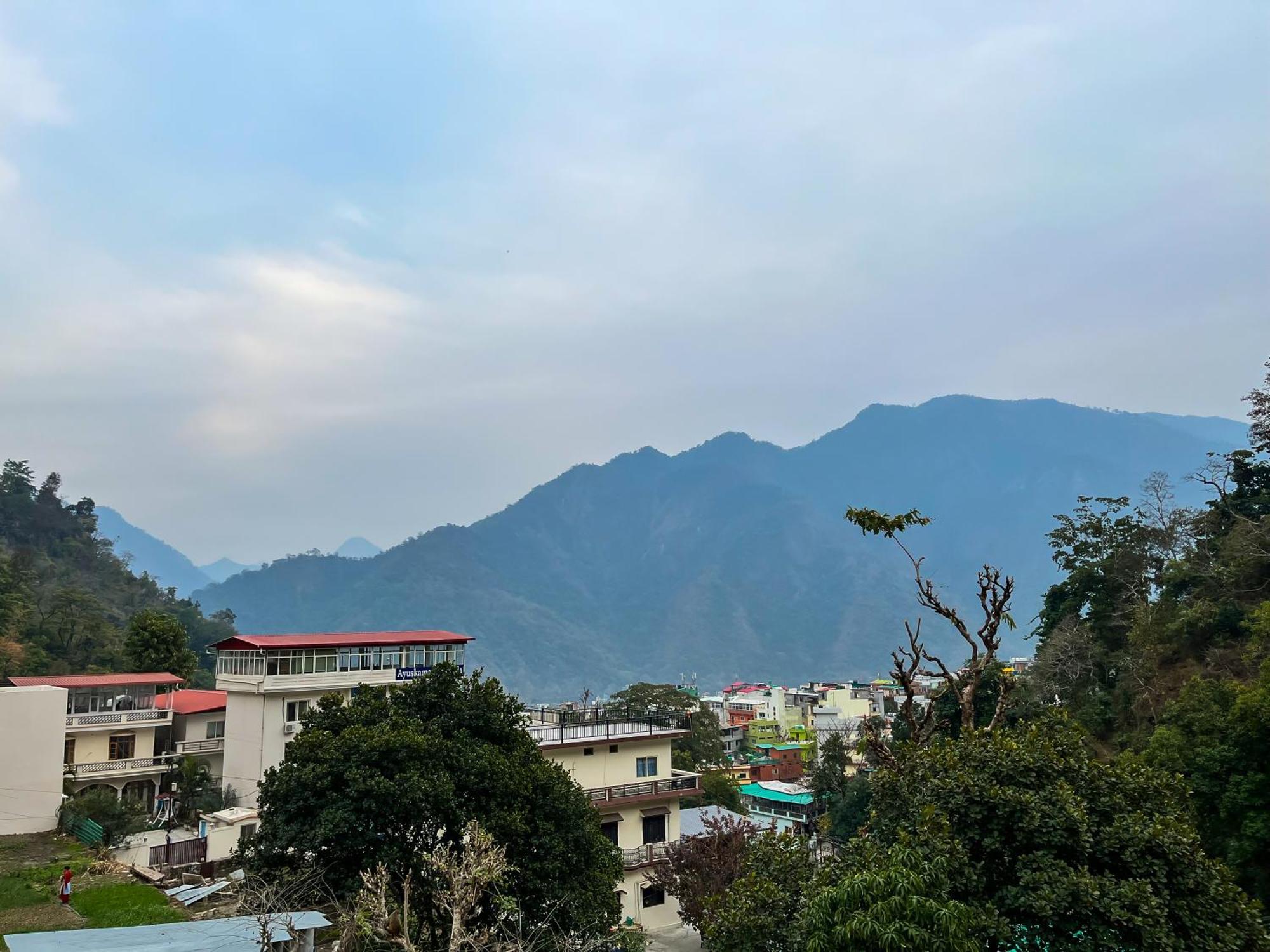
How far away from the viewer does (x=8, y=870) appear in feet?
53.8

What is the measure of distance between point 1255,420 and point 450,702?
28871 mm

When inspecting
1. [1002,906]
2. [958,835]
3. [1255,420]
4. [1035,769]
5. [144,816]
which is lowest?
[144,816]

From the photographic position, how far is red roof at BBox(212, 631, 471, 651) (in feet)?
85.1

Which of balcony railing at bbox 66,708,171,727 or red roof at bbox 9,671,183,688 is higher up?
red roof at bbox 9,671,183,688

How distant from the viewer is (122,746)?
2756 cm

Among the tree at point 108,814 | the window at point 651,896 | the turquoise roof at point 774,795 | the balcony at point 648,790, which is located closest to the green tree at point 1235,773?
the balcony at point 648,790

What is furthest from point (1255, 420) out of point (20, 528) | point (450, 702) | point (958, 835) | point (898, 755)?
point (20, 528)

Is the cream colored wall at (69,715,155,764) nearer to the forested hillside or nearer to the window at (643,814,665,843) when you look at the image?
the forested hillside

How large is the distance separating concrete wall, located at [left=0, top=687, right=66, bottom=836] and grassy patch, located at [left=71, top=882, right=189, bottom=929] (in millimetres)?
7291

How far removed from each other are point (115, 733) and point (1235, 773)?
1228 inches

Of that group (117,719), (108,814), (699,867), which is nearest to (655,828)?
(699,867)

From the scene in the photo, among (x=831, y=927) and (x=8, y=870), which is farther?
(x=8, y=870)

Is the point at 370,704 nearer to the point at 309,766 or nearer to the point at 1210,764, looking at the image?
the point at 309,766

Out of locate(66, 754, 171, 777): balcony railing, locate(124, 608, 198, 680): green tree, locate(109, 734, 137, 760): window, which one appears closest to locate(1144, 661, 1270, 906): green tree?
locate(66, 754, 171, 777): balcony railing
